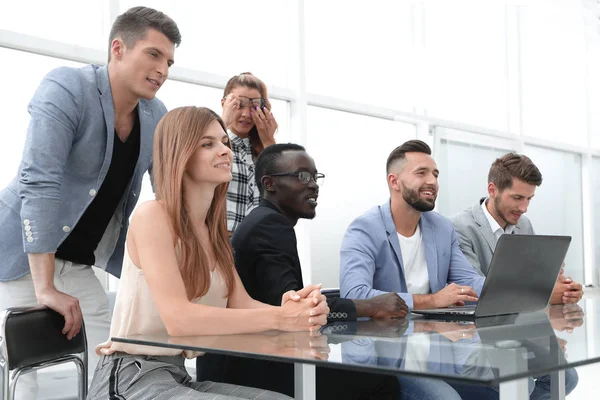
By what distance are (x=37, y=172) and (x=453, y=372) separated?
57.4 inches

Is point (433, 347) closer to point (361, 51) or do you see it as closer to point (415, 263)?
point (415, 263)

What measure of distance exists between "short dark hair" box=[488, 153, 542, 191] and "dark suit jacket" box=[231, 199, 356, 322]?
165 cm

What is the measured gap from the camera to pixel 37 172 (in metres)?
2.19

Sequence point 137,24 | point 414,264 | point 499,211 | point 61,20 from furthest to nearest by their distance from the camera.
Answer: point 61,20
point 499,211
point 414,264
point 137,24

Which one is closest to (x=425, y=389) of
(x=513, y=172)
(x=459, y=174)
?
(x=513, y=172)

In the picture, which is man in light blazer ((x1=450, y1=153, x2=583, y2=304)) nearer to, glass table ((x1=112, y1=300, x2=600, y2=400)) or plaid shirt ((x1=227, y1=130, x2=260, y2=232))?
plaid shirt ((x1=227, y1=130, x2=260, y2=232))

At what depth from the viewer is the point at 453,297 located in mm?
2453

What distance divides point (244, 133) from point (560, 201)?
8382 mm

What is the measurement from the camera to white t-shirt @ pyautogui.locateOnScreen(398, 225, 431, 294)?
2.87 m

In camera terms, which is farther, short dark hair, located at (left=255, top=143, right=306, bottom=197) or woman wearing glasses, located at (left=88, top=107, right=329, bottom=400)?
short dark hair, located at (left=255, top=143, right=306, bottom=197)

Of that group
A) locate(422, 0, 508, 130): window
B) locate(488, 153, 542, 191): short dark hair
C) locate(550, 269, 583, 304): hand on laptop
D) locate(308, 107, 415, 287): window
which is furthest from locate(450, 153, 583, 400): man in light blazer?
locate(422, 0, 508, 130): window

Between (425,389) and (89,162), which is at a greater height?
(89,162)

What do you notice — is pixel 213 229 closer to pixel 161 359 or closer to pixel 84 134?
pixel 161 359

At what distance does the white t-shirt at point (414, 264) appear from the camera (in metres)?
2.87
